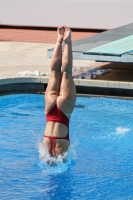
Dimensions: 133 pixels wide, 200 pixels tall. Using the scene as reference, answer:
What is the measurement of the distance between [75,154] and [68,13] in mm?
9473

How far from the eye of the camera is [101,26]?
16203mm

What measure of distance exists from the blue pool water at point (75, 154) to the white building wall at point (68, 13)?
20.9 feet

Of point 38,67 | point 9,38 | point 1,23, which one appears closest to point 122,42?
point 38,67

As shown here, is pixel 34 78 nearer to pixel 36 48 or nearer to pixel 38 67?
pixel 38 67

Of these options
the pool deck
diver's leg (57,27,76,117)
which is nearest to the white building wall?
the pool deck

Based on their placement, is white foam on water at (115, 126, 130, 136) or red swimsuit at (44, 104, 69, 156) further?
white foam on water at (115, 126, 130, 136)

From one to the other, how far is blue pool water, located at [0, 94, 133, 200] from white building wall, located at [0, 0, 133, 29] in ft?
20.9

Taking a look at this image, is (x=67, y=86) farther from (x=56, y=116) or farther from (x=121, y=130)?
(x=121, y=130)

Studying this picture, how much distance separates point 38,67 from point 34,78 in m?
1.00

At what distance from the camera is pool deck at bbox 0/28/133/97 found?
10.0 m

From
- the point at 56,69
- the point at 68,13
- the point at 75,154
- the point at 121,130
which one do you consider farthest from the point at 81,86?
the point at 68,13

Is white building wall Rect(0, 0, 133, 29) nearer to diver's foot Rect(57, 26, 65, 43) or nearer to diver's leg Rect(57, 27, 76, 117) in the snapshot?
diver's foot Rect(57, 26, 65, 43)

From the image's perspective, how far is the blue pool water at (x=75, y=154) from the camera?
655 cm

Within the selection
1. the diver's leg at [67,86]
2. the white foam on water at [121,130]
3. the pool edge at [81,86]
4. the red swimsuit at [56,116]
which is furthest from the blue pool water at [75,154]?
the diver's leg at [67,86]
